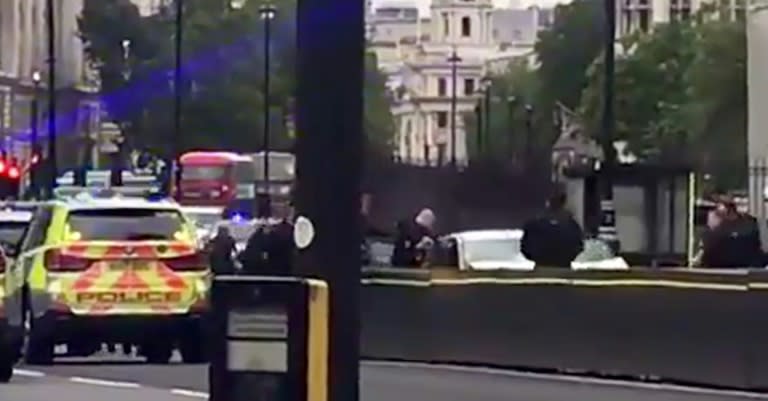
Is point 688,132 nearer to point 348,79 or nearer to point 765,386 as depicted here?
point 765,386

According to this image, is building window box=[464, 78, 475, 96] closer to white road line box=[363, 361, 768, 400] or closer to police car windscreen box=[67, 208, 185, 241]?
white road line box=[363, 361, 768, 400]

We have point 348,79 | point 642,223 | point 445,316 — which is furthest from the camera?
point 642,223

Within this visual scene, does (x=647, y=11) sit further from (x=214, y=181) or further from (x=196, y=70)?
(x=214, y=181)

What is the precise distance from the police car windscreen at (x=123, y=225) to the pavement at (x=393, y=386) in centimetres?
124

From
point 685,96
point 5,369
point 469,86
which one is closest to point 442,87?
point 469,86

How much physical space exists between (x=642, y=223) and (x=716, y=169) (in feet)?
124

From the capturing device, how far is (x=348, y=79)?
27.1ft

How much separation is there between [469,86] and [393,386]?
149253 millimetres

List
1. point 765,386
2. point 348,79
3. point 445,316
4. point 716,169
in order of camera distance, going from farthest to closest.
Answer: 1. point 716,169
2. point 445,316
3. point 765,386
4. point 348,79

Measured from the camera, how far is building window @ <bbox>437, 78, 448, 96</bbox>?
170 m

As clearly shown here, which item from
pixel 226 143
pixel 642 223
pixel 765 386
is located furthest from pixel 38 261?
pixel 226 143

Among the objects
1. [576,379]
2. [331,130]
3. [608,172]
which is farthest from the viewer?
[608,172]

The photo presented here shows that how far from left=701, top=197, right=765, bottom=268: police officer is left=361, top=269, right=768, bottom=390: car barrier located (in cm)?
221

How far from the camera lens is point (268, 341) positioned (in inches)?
332
